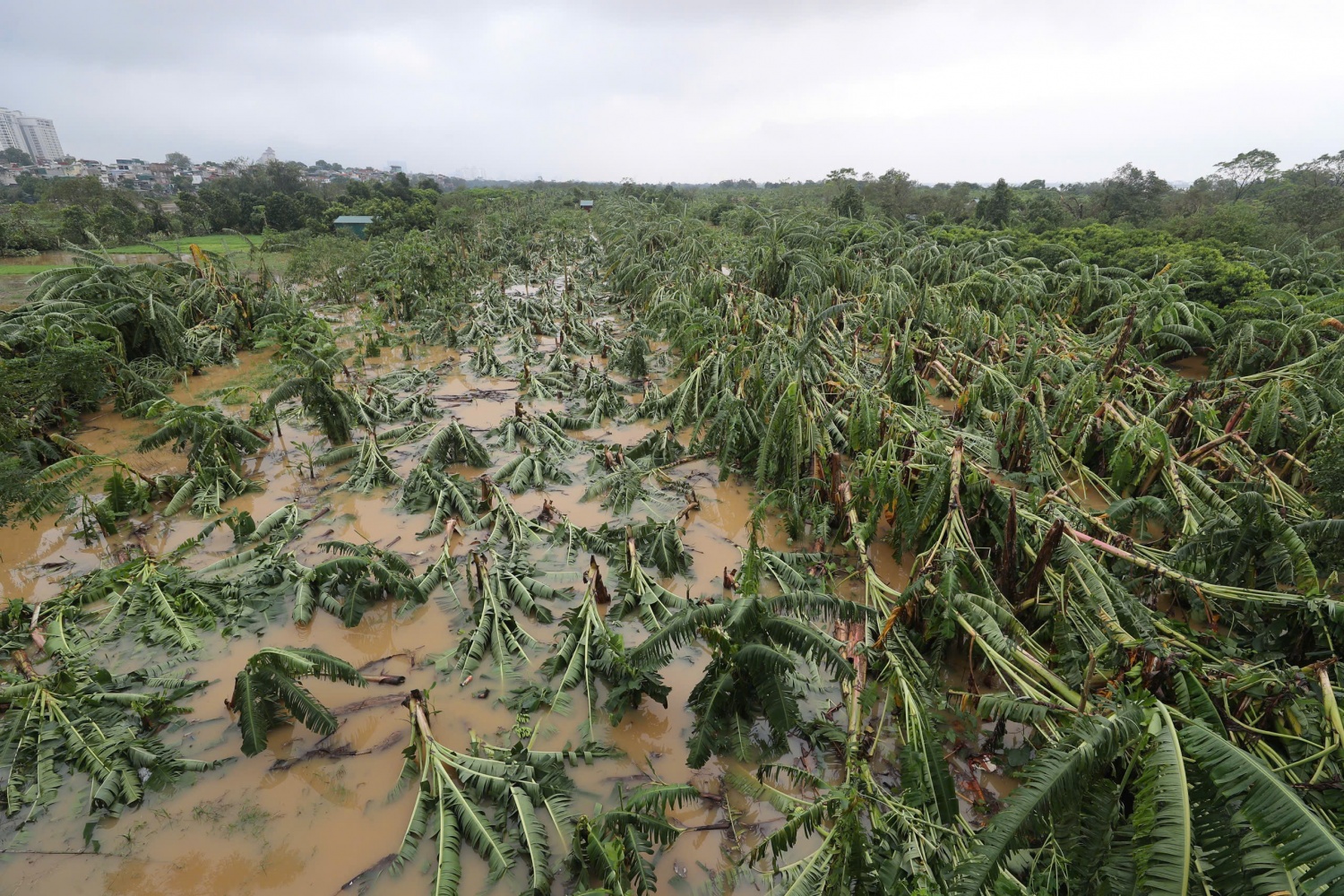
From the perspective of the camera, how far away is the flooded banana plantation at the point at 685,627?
113 inches

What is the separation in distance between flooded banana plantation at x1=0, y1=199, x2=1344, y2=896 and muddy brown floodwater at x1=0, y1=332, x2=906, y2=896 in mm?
25

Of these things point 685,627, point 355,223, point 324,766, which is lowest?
point 324,766

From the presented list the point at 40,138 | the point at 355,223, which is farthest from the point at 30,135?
the point at 355,223

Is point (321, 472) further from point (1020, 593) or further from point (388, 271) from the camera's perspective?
point (388, 271)

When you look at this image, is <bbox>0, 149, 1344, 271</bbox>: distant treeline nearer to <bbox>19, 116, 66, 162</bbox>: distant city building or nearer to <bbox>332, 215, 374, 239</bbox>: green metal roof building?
<bbox>332, 215, 374, 239</bbox>: green metal roof building

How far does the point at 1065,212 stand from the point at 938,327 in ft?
63.3

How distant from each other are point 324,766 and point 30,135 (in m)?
258

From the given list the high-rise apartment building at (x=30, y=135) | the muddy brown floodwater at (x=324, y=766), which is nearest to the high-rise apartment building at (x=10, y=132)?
the high-rise apartment building at (x=30, y=135)

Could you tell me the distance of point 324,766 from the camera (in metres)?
3.79

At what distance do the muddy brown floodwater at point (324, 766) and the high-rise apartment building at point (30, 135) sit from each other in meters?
220

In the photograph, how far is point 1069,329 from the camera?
10.7m

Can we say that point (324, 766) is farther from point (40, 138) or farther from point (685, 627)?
point (40, 138)

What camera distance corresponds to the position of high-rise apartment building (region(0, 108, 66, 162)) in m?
150

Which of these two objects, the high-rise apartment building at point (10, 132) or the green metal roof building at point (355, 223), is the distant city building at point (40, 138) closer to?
the high-rise apartment building at point (10, 132)
